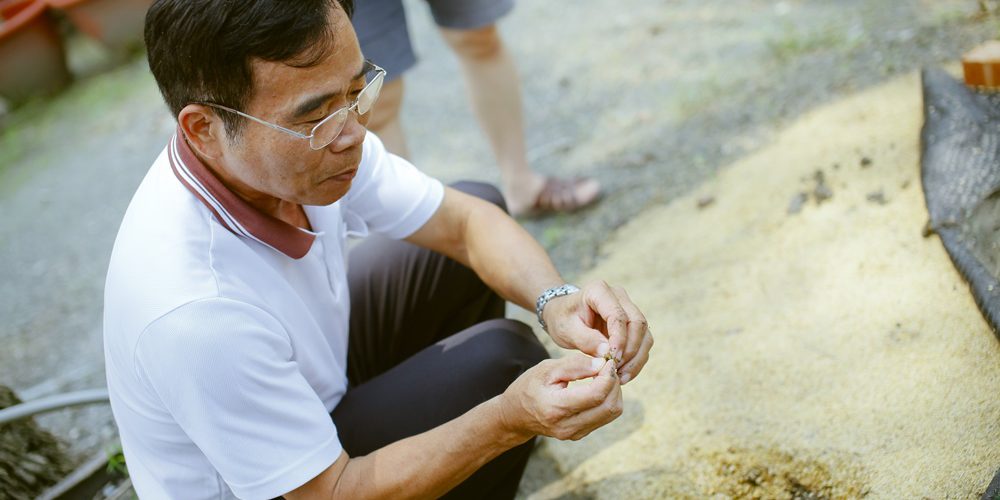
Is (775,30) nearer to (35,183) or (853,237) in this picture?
(853,237)

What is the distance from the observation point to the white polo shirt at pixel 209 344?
4.86ft

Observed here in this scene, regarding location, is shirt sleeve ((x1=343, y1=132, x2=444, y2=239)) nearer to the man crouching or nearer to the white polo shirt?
the man crouching

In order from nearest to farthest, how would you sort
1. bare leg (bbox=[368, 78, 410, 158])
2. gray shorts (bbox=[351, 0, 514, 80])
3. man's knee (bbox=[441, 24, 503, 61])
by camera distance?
1. gray shorts (bbox=[351, 0, 514, 80])
2. bare leg (bbox=[368, 78, 410, 158])
3. man's knee (bbox=[441, 24, 503, 61])

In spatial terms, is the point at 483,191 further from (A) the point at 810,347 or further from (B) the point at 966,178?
(B) the point at 966,178

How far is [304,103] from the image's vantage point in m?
1.54

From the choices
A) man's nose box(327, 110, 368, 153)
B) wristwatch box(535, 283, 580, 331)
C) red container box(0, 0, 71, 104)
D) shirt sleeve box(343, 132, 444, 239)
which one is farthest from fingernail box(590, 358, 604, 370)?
red container box(0, 0, 71, 104)

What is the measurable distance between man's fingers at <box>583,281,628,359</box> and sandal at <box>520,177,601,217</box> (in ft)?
5.46

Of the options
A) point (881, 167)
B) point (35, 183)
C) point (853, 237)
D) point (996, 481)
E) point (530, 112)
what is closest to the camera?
point (996, 481)

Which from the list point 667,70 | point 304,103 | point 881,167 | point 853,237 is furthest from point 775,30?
point 304,103

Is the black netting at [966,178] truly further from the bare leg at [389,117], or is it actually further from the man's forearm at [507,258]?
the bare leg at [389,117]

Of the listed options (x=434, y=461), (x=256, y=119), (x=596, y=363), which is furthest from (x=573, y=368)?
(x=256, y=119)

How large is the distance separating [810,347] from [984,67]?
1.01m

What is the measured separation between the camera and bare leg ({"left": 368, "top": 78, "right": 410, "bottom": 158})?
291cm

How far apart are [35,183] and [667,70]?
3.85 meters
